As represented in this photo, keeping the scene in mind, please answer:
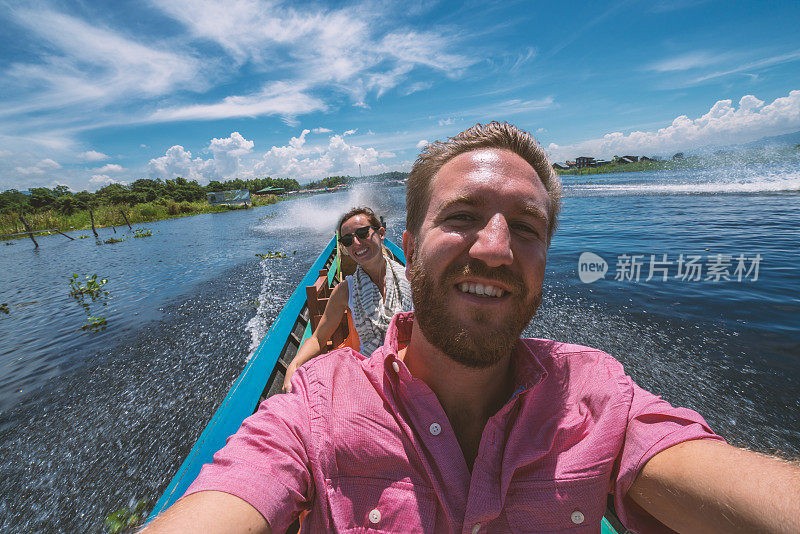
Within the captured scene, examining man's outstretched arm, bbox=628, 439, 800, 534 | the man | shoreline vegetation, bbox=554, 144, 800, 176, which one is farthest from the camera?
shoreline vegetation, bbox=554, 144, 800, 176

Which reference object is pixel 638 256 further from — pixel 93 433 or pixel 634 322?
pixel 93 433

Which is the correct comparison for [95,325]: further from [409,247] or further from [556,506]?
[556,506]

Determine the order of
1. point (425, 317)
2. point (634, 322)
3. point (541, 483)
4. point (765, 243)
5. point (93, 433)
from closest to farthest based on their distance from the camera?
point (541, 483), point (425, 317), point (93, 433), point (634, 322), point (765, 243)

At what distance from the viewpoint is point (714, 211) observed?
18438 millimetres

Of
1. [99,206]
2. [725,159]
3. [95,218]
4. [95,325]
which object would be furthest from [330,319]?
[725,159]

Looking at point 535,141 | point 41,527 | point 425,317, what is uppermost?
point 535,141

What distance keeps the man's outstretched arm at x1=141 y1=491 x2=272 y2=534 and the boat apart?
3.28 ft

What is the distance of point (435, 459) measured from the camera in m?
Result: 1.29

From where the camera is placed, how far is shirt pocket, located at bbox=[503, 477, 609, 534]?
121 cm

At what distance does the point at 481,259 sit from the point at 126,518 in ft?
17.2

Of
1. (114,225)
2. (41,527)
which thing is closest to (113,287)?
(41,527)

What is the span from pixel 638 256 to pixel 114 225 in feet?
176

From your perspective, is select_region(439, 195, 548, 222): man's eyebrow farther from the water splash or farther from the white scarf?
the water splash

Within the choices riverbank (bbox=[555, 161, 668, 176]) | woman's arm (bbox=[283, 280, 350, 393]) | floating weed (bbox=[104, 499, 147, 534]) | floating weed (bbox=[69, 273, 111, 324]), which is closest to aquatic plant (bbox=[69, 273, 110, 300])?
floating weed (bbox=[69, 273, 111, 324])
